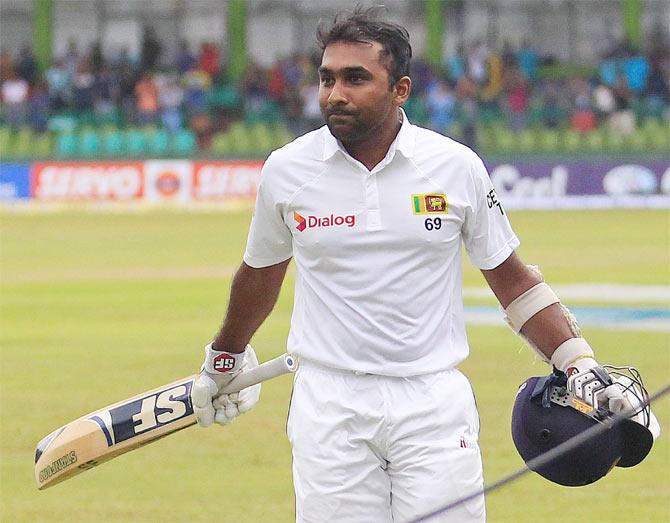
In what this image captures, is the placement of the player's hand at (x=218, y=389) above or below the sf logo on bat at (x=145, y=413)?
above

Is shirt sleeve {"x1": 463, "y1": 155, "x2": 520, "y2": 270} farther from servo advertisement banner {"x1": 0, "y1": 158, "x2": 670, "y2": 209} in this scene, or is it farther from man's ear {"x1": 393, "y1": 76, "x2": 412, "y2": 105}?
servo advertisement banner {"x1": 0, "y1": 158, "x2": 670, "y2": 209}

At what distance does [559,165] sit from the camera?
2911 cm

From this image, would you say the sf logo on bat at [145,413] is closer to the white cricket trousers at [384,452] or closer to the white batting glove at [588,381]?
the white cricket trousers at [384,452]

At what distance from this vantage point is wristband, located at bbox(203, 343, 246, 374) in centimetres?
484

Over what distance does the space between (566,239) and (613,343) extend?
400 inches

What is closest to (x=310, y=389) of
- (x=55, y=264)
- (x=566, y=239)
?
(x=55, y=264)

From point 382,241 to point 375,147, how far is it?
0.93 feet

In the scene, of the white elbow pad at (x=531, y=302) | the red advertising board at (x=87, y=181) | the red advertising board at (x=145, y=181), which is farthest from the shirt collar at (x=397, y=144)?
the red advertising board at (x=87, y=181)

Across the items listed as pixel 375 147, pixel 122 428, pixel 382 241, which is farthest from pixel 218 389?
pixel 375 147

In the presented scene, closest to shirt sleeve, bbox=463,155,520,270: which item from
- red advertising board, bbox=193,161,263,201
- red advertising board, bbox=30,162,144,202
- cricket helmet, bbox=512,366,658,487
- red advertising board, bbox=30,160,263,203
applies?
cricket helmet, bbox=512,366,658,487

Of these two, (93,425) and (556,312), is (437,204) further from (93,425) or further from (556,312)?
(93,425)

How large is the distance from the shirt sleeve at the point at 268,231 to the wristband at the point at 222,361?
0.36 meters

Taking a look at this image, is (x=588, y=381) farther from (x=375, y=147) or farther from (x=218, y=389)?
(x=218, y=389)

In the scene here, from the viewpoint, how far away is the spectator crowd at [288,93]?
31.7 metres
